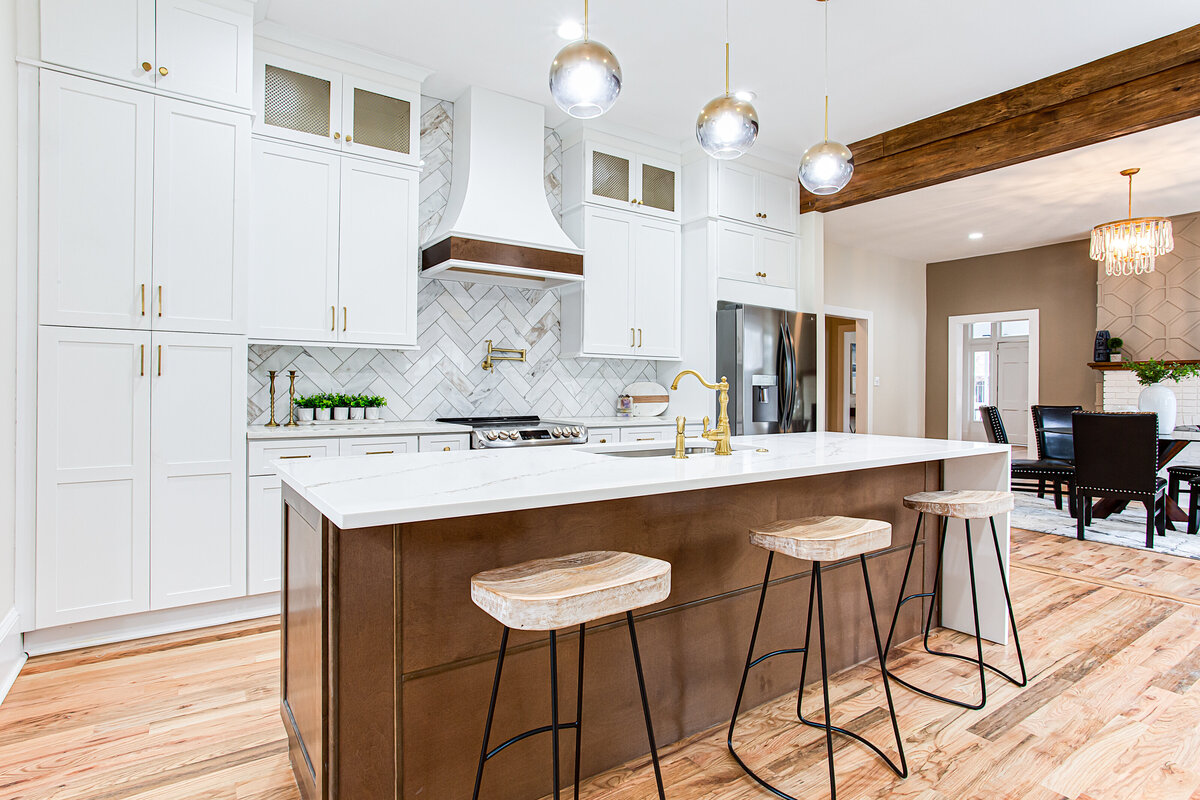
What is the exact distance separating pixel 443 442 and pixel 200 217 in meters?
1.52

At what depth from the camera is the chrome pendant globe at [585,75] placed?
1.99 m

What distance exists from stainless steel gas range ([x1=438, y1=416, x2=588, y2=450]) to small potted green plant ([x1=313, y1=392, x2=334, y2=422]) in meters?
0.64

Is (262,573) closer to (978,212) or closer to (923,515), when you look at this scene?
(923,515)

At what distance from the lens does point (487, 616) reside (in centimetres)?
157

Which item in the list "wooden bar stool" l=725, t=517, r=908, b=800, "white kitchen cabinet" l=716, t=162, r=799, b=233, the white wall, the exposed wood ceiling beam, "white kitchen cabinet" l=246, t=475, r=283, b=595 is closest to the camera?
"wooden bar stool" l=725, t=517, r=908, b=800

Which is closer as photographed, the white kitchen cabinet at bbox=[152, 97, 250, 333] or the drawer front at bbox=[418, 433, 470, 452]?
the white kitchen cabinet at bbox=[152, 97, 250, 333]

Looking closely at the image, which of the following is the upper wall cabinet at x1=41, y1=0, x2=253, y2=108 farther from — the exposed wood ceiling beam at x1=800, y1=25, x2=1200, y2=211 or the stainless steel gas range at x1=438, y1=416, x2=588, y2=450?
the exposed wood ceiling beam at x1=800, y1=25, x2=1200, y2=211

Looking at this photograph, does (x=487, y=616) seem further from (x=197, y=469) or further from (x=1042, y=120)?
(x=1042, y=120)

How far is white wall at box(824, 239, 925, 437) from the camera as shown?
723 centimetres

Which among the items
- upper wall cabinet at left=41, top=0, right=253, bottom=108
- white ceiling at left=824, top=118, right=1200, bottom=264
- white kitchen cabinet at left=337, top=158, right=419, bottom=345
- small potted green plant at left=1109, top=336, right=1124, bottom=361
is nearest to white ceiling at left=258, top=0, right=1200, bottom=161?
upper wall cabinet at left=41, top=0, right=253, bottom=108

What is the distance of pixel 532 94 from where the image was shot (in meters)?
4.05

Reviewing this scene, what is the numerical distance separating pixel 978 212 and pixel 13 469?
6.93 meters

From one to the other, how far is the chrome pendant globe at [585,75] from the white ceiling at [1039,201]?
3.84 m

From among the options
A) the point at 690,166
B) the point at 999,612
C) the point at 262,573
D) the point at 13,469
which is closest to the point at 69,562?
the point at 13,469
